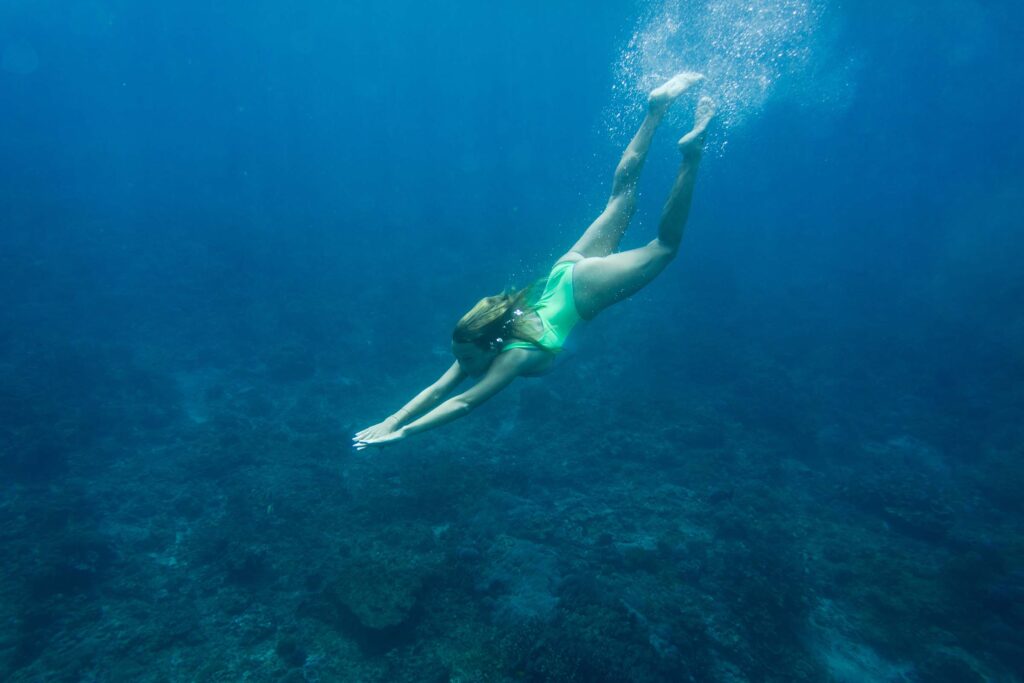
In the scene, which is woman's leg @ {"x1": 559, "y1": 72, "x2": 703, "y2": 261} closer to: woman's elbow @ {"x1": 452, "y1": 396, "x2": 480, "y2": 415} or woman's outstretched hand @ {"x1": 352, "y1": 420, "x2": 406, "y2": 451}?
woman's elbow @ {"x1": 452, "y1": 396, "x2": 480, "y2": 415}

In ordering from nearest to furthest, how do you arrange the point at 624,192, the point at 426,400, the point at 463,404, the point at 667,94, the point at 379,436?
the point at 463,404 < the point at 379,436 < the point at 426,400 < the point at 624,192 < the point at 667,94

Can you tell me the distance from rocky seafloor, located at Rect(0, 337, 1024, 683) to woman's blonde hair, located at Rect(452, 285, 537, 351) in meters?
4.51

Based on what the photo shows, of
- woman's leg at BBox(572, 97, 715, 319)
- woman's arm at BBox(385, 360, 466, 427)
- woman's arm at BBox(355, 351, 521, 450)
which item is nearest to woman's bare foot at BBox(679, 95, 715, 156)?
woman's leg at BBox(572, 97, 715, 319)

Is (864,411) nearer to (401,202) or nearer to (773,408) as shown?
(773,408)

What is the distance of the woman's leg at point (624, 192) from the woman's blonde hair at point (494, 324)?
128 cm

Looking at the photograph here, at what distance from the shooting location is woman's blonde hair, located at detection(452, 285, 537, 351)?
3596mm

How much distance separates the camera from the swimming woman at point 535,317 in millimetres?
3646

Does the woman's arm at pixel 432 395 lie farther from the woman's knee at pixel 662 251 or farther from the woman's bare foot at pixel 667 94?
the woman's bare foot at pixel 667 94

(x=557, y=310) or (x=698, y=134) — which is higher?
(x=698, y=134)

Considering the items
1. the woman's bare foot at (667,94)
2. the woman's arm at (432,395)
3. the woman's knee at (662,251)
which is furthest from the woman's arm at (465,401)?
the woman's bare foot at (667,94)

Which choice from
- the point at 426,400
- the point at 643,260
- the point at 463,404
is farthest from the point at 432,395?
the point at 643,260

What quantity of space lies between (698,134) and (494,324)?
2.44 m

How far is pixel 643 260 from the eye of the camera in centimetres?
412

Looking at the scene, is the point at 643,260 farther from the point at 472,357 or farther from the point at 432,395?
the point at 432,395
